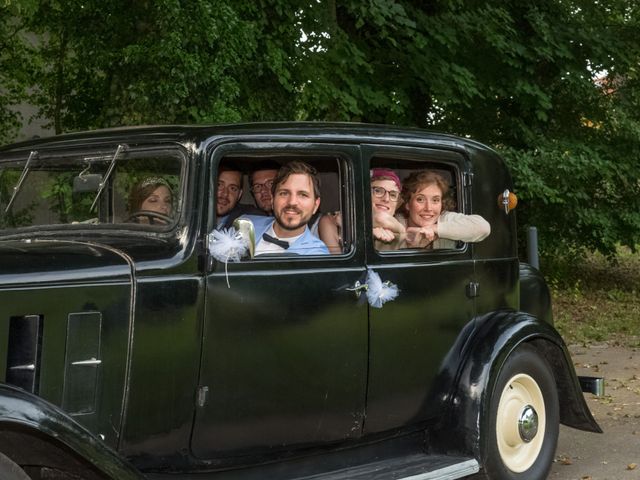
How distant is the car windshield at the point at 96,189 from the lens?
4.01m

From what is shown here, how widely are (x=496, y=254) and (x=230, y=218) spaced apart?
5.28ft

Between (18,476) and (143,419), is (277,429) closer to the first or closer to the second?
(143,419)

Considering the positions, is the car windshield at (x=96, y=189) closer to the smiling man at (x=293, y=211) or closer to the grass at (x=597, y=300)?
the smiling man at (x=293, y=211)

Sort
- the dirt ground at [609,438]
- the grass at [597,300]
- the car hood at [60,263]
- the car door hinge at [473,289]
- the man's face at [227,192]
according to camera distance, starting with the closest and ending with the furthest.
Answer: the car hood at [60,263], the man's face at [227,192], the car door hinge at [473,289], the dirt ground at [609,438], the grass at [597,300]

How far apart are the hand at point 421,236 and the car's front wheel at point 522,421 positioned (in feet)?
2.40

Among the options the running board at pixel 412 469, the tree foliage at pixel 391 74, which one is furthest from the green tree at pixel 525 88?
the running board at pixel 412 469

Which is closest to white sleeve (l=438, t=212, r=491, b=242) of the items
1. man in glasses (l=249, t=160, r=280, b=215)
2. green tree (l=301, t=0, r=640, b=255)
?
man in glasses (l=249, t=160, r=280, b=215)

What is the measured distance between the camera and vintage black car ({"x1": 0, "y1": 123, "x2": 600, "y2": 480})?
11.5 feet

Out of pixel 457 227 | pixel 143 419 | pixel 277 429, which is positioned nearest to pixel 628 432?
pixel 457 227

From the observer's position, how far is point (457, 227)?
4.99m

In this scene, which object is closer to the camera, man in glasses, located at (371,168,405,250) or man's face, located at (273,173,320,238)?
man's face, located at (273,173,320,238)

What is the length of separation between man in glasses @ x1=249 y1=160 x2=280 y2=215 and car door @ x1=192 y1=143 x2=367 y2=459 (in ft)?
0.21

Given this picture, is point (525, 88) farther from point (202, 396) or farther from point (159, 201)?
point (202, 396)

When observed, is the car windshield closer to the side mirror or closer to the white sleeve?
the side mirror
